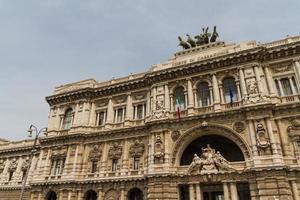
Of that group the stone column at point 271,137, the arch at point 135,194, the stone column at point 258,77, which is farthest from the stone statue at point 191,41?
the arch at point 135,194

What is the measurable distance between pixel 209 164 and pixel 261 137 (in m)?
5.03

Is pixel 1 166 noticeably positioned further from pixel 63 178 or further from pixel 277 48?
pixel 277 48

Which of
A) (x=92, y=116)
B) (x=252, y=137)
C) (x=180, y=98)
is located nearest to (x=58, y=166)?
(x=92, y=116)

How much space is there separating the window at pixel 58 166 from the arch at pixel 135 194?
925 cm

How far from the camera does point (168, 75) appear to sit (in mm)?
28031

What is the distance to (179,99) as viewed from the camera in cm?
2742

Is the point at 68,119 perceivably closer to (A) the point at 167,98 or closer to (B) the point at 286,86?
(A) the point at 167,98

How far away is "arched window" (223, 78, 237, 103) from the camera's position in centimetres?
2490

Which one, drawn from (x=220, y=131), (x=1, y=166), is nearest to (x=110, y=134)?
(x=220, y=131)

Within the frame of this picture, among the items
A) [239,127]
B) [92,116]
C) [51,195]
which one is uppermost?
[92,116]

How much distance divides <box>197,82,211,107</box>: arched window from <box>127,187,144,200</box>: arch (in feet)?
35.9

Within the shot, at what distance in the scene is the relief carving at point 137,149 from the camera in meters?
26.8

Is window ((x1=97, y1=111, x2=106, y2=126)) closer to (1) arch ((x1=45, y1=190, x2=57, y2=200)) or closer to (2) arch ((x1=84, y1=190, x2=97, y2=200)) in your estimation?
(2) arch ((x1=84, y1=190, x2=97, y2=200))

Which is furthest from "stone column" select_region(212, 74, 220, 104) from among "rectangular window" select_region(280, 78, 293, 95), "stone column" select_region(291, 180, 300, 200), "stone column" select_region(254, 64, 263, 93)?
"stone column" select_region(291, 180, 300, 200)
